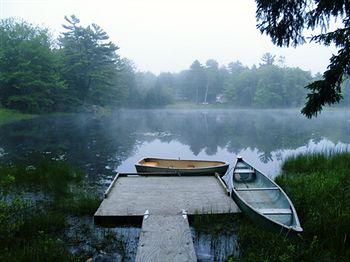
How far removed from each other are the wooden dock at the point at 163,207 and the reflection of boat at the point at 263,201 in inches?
17.8

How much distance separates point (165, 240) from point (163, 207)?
2.11 m

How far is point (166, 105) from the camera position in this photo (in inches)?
3307

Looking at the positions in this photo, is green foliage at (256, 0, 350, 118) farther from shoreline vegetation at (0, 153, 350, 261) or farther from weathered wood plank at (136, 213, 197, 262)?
weathered wood plank at (136, 213, 197, 262)

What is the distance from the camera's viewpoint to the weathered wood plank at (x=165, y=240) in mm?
4906

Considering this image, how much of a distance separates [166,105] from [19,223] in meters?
79.0

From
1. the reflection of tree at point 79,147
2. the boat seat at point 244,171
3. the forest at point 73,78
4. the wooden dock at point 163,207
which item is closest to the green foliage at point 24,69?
the forest at point 73,78

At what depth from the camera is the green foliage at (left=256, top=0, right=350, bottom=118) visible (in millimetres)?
6383

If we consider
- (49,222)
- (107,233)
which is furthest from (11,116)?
(107,233)

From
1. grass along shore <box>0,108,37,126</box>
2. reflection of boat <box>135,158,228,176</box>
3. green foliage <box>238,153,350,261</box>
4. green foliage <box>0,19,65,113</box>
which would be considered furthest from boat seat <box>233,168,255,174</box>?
green foliage <box>0,19,65,113</box>

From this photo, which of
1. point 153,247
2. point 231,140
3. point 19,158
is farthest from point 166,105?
point 153,247

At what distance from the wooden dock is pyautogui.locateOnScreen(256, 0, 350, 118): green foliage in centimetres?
333

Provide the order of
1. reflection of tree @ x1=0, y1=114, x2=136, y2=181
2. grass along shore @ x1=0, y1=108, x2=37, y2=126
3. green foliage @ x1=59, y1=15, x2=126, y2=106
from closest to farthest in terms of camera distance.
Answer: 1. reflection of tree @ x1=0, y1=114, x2=136, y2=181
2. grass along shore @ x1=0, y1=108, x2=37, y2=126
3. green foliage @ x1=59, y1=15, x2=126, y2=106

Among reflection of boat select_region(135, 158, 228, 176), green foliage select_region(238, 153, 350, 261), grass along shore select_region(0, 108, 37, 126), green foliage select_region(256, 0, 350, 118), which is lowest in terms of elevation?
grass along shore select_region(0, 108, 37, 126)

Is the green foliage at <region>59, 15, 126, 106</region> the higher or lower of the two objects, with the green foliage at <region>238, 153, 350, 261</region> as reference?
higher
